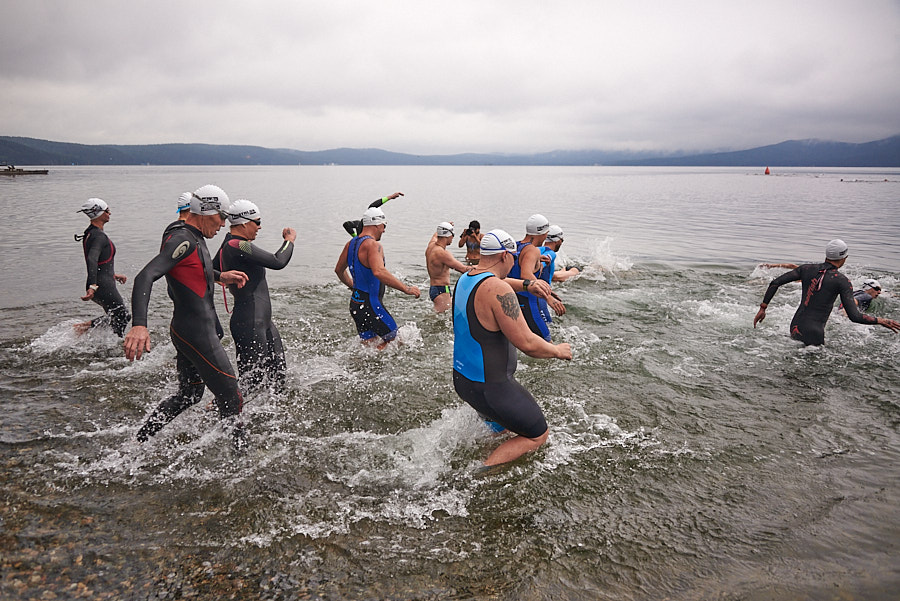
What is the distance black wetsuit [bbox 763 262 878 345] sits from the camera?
24.7 feet

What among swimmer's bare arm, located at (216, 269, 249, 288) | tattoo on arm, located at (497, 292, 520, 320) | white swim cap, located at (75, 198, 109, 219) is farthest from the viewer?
white swim cap, located at (75, 198, 109, 219)

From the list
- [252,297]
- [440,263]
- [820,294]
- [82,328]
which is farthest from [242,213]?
[820,294]

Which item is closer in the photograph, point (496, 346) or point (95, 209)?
point (496, 346)

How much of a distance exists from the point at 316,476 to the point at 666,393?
478cm

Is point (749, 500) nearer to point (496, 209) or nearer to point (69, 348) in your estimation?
point (69, 348)

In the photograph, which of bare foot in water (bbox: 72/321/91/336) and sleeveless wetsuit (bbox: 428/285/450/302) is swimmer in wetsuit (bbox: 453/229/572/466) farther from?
bare foot in water (bbox: 72/321/91/336)

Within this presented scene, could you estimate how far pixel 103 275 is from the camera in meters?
7.97

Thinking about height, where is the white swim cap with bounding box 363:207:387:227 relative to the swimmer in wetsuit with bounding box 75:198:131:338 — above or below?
above

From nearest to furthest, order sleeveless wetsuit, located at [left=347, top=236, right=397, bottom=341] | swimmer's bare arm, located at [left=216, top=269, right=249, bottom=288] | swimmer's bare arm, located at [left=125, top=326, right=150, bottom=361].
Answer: swimmer's bare arm, located at [left=125, top=326, right=150, bottom=361], swimmer's bare arm, located at [left=216, top=269, right=249, bottom=288], sleeveless wetsuit, located at [left=347, top=236, right=397, bottom=341]

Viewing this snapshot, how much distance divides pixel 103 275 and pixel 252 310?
3920 millimetres

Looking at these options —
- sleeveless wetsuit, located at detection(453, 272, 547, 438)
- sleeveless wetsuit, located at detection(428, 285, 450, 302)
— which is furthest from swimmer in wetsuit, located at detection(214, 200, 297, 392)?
sleeveless wetsuit, located at detection(428, 285, 450, 302)

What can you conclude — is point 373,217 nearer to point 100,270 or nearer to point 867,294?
point 100,270

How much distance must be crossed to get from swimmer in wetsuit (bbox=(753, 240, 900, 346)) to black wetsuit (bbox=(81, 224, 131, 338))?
10585mm

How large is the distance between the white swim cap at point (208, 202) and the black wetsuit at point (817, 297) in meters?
7.99
